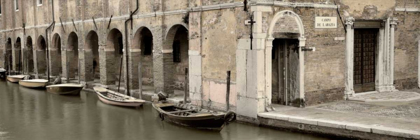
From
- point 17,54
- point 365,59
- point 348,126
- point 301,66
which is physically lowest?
point 348,126

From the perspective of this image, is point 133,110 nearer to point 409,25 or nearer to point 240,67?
point 240,67

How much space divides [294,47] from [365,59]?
3655mm

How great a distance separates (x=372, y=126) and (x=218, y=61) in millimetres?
5266

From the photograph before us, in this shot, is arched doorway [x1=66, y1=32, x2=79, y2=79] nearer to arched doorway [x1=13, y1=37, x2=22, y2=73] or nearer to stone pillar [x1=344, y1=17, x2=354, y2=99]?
arched doorway [x1=13, y1=37, x2=22, y2=73]

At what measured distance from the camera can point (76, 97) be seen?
20188 mm

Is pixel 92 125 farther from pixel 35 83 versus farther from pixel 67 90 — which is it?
pixel 35 83

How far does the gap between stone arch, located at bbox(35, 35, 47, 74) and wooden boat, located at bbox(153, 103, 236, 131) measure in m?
16.9

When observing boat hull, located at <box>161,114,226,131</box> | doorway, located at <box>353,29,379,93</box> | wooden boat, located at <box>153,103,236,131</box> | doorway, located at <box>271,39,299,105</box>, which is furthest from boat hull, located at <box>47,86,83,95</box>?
doorway, located at <box>353,29,379,93</box>

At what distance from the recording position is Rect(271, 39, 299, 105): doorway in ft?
44.2

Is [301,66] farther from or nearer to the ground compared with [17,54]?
nearer to the ground

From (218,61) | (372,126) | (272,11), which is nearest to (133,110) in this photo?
(218,61)

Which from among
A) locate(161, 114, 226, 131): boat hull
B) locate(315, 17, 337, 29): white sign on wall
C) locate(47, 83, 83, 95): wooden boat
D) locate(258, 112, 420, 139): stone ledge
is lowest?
locate(161, 114, 226, 131): boat hull

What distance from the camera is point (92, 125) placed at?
14.0 metres

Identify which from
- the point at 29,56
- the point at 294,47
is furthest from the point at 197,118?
the point at 29,56
